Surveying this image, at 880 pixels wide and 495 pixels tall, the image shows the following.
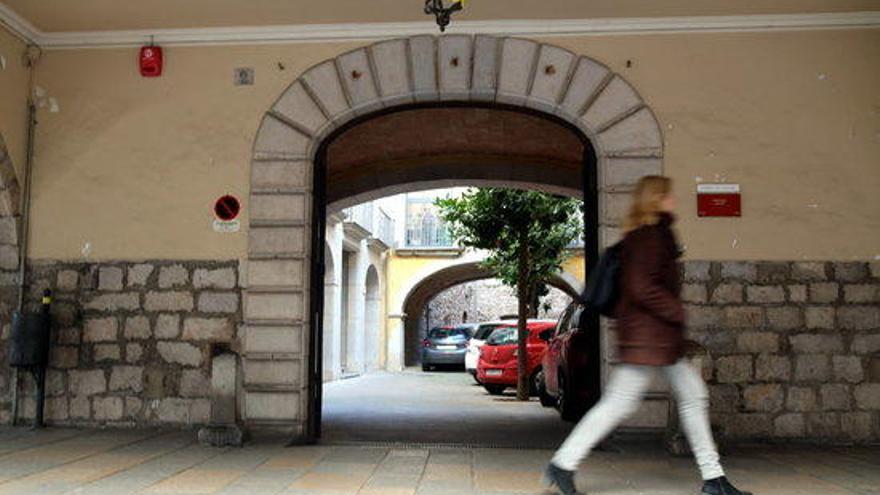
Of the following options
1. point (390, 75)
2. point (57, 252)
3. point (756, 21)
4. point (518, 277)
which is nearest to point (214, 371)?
point (57, 252)

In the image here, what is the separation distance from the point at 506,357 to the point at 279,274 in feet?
25.9

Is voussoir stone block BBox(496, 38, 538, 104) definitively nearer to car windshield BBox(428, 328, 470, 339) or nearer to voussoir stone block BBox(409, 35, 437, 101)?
voussoir stone block BBox(409, 35, 437, 101)

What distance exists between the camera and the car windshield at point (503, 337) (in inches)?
562

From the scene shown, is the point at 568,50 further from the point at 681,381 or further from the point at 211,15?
the point at 681,381

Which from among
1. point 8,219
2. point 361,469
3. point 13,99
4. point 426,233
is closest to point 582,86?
point 361,469

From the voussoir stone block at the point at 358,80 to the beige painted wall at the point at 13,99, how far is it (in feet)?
8.62

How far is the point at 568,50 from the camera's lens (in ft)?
21.7

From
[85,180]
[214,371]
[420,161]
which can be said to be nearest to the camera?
[214,371]

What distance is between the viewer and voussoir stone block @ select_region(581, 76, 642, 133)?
21.4 ft

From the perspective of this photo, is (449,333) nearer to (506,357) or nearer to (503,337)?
(503,337)

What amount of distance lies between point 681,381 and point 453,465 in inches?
69.1

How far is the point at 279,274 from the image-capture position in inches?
258

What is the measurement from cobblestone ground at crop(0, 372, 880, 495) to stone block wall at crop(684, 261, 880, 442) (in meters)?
→ 0.27

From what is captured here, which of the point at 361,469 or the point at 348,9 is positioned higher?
the point at 348,9
